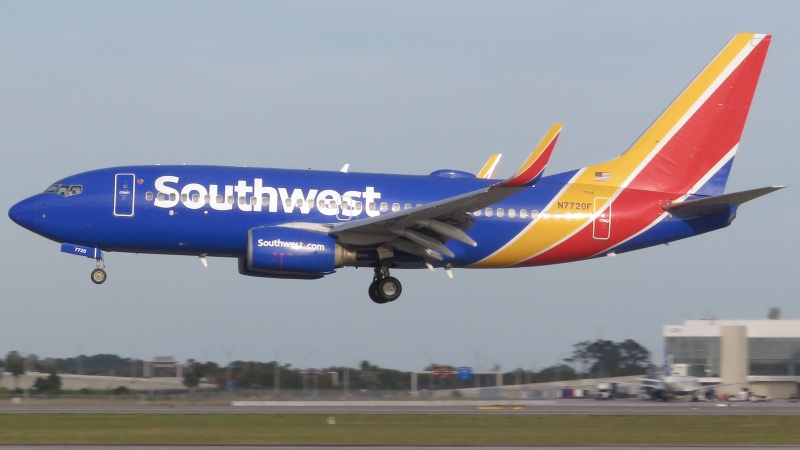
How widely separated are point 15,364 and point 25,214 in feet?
28.9

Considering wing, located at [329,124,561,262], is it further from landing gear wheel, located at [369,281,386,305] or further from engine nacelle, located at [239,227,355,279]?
landing gear wheel, located at [369,281,386,305]

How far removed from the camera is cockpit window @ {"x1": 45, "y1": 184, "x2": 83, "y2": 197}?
36844mm

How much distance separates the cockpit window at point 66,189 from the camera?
3684 centimetres

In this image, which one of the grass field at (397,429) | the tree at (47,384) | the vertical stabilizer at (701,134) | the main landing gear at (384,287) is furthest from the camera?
the tree at (47,384)

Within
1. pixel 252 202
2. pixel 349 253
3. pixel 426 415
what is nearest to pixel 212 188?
pixel 252 202

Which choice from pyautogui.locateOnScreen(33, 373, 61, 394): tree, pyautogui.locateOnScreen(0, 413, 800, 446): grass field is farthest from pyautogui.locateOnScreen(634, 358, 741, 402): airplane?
pyautogui.locateOnScreen(33, 373, 61, 394): tree

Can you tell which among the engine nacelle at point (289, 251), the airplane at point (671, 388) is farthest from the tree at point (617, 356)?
the engine nacelle at point (289, 251)

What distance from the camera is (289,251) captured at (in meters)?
35.8

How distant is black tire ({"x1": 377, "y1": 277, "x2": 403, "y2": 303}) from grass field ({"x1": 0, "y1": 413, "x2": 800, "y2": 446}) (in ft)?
23.4

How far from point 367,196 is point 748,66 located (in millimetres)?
14921

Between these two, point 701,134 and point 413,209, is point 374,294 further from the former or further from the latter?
point 701,134

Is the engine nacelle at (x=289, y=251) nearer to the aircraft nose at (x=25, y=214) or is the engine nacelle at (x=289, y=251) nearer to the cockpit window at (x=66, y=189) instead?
the cockpit window at (x=66, y=189)

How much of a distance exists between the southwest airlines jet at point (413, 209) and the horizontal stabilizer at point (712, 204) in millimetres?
46

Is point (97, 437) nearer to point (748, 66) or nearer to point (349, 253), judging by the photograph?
point (349, 253)
